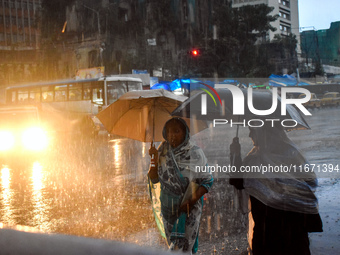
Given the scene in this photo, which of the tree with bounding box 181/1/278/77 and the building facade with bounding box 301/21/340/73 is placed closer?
the tree with bounding box 181/1/278/77

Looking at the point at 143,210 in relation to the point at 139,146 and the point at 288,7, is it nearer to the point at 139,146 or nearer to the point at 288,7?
the point at 139,146

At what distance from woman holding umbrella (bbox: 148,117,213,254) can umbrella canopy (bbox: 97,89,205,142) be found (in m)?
0.70

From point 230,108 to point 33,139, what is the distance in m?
12.4

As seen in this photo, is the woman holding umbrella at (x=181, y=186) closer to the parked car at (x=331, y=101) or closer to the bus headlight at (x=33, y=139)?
the bus headlight at (x=33, y=139)

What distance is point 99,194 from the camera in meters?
7.89

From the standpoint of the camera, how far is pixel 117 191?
8.09 meters

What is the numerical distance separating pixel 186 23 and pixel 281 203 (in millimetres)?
59664

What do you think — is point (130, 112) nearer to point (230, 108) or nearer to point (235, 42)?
point (230, 108)

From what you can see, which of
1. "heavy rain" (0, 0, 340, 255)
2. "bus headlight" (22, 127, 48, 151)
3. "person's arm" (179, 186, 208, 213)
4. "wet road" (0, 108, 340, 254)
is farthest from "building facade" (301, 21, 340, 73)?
"person's arm" (179, 186, 208, 213)

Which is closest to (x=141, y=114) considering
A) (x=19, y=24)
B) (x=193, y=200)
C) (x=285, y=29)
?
(x=193, y=200)

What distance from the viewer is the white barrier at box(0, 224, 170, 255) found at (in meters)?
1.48

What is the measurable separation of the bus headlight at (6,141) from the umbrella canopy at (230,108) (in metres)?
12.0

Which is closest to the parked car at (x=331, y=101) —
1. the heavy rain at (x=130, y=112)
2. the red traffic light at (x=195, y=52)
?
the heavy rain at (x=130, y=112)

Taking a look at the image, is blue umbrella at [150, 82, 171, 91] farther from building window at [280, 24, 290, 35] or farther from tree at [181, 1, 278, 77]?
building window at [280, 24, 290, 35]
